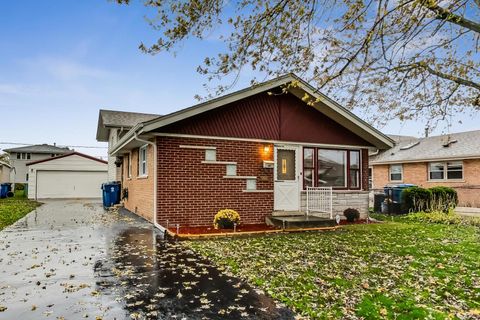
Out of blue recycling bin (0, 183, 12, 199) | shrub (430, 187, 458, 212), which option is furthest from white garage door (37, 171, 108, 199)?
shrub (430, 187, 458, 212)

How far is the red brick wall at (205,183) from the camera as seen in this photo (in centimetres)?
997

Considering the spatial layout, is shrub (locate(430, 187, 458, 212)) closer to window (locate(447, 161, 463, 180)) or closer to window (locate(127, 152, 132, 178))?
window (locate(447, 161, 463, 180))

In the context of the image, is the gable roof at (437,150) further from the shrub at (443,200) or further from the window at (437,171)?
the shrub at (443,200)

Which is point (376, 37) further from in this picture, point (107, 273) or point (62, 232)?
point (62, 232)

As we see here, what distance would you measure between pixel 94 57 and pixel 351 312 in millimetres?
14496

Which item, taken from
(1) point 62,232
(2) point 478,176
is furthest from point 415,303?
(2) point 478,176

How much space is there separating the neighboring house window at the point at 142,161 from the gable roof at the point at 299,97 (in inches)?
26.2

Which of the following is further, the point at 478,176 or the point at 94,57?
the point at 478,176

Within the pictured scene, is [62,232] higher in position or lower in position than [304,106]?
lower

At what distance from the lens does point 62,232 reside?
920cm

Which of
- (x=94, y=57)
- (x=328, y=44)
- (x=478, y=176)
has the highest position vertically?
(x=94, y=57)

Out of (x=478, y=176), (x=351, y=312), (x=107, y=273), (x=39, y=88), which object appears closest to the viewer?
(x=351, y=312)

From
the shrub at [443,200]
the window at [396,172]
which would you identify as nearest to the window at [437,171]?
the window at [396,172]

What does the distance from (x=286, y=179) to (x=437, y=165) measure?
1414 cm
